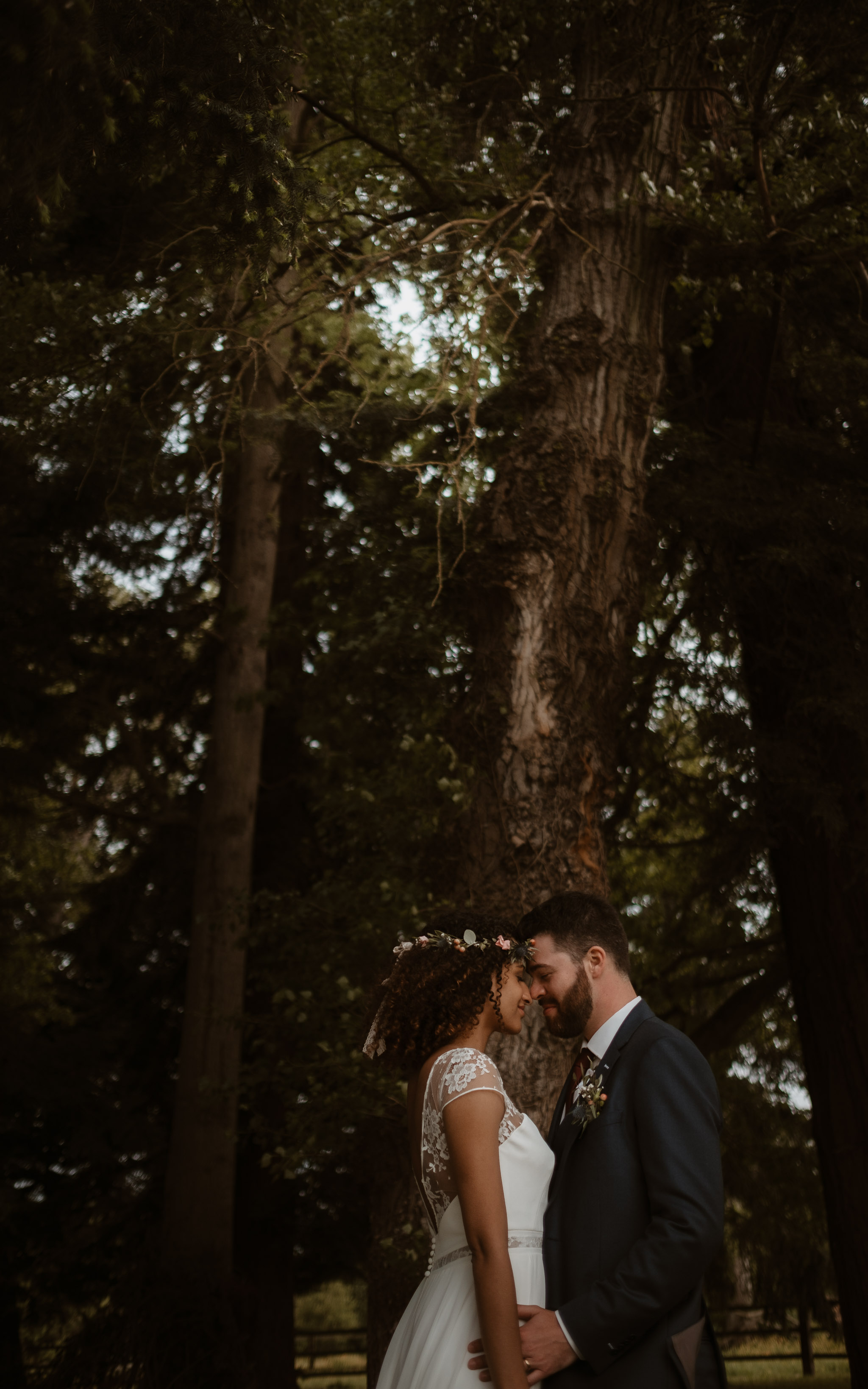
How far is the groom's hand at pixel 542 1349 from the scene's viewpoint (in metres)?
2.66

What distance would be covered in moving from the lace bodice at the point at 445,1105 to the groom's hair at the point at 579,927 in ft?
1.24

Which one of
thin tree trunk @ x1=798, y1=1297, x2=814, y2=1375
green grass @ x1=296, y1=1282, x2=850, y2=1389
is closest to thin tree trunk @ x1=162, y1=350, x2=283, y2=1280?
green grass @ x1=296, y1=1282, x2=850, y2=1389

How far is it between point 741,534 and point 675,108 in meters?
2.62

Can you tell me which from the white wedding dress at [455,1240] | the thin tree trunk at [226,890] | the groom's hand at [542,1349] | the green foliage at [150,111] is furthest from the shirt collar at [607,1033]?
the thin tree trunk at [226,890]

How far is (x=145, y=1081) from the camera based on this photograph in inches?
482

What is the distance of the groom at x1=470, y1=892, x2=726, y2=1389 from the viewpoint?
2.61 metres

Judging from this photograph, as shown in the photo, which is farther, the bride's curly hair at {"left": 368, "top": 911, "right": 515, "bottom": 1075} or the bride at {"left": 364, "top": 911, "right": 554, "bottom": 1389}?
the bride's curly hair at {"left": 368, "top": 911, "right": 515, "bottom": 1075}

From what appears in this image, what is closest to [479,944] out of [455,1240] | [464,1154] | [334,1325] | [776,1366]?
[464,1154]

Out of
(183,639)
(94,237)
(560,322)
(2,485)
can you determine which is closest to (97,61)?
(560,322)

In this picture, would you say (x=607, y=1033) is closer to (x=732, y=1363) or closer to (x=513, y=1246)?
(x=513, y=1246)

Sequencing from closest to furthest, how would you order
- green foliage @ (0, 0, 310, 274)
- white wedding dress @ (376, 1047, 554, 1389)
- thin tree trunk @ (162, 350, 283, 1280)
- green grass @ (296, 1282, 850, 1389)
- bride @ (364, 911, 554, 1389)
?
bride @ (364, 911, 554, 1389) < white wedding dress @ (376, 1047, 554, 1389) < green foliage @ (0, 0, 310, 274) < thin tree trunk @ (162, 350, 283, 1280) < green grass @ (296, 1282, 850, 1389)

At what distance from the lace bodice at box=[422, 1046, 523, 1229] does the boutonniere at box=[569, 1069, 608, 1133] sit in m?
0.18

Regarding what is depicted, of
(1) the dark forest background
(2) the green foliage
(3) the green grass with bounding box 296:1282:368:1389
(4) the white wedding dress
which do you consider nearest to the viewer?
(4) the white wedding dress

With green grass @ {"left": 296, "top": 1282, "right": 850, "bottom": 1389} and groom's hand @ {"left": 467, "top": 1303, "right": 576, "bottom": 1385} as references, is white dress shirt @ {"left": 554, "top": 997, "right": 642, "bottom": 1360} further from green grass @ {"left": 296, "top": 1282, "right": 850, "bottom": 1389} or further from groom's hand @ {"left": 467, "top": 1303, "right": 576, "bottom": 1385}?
green grass @ {"left": 296, "top": 1282, "right": 850, "bottom": 1389}
